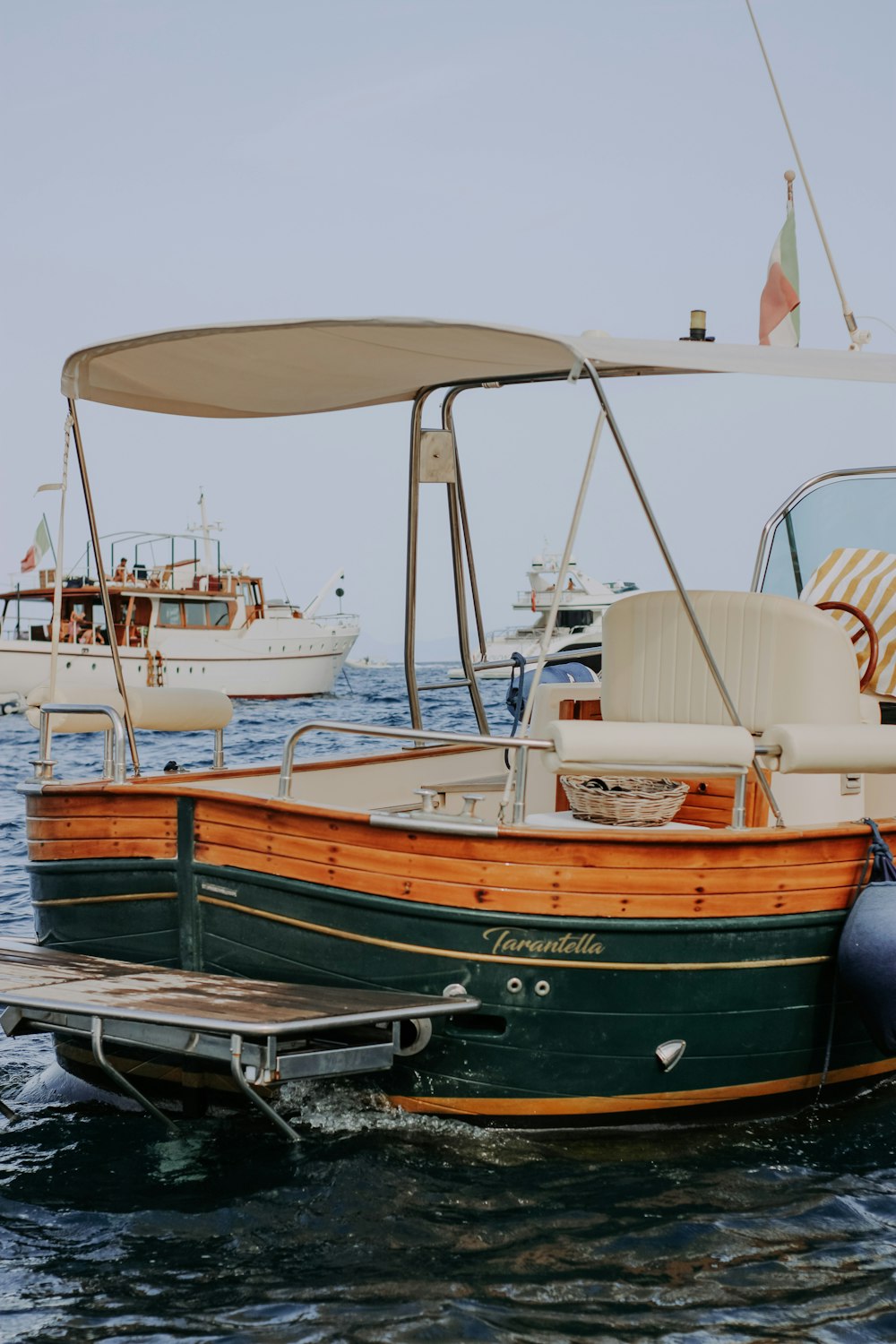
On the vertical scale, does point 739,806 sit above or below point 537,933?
above

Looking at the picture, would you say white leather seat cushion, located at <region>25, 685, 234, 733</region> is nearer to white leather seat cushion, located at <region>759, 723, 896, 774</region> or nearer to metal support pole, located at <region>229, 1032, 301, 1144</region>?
metal support pole, located at <region>229, 1032, 301, 1144</region>

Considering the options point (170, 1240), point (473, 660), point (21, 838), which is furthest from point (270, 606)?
point (170, 1240)

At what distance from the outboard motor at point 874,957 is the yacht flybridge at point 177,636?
104 ft

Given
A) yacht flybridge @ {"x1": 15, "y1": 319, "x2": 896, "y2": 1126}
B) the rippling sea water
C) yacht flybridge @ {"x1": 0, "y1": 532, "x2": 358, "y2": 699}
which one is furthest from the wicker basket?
yacht flybridge @ {"x1": 0, "y1": 532, "x2": 358, "y2": 699}

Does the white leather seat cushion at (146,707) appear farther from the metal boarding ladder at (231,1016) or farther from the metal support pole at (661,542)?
the metal support pole at (661,542)

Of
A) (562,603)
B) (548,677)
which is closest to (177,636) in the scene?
(562,603)

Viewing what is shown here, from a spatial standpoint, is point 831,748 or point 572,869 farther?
point 831,748

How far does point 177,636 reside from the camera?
41281mm

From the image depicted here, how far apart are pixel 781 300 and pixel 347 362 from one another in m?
2.38

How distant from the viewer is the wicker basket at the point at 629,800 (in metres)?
5.27

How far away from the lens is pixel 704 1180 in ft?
15.6

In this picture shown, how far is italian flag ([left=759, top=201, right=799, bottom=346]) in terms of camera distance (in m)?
6.80

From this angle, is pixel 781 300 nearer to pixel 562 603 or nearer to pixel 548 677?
pixel 548 677

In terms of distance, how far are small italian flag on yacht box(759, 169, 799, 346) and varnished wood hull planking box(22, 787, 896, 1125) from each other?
9.02ft
